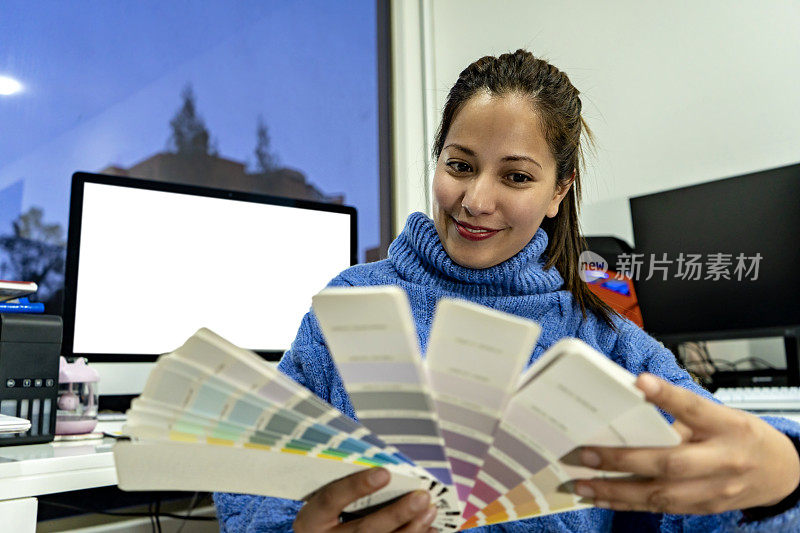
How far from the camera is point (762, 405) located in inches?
45.5

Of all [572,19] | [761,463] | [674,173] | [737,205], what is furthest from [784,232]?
[761,463]

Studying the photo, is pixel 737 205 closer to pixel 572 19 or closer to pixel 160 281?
pixel 572 19

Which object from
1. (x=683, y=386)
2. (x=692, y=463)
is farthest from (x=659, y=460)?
(x=683, y=386)

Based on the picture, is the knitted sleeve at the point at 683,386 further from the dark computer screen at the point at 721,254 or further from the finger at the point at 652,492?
the dark computer screen at the point at 721,254

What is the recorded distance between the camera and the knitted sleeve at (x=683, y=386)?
458 mm

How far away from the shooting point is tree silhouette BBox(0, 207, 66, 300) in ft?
4.75

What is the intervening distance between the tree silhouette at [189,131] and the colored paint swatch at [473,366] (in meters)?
1.63

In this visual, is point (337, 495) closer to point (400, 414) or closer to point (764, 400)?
point (400, 414)

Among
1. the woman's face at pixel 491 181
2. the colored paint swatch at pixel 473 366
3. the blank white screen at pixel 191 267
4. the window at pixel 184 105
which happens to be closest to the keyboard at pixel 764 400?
the woman's face at pixel 491 181

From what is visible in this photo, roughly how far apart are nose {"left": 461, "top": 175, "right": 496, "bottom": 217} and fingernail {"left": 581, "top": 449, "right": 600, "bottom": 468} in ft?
1.44

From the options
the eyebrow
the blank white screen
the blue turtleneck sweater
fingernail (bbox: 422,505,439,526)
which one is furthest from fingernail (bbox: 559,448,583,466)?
the blank white screen

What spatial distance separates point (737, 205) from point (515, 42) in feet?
2.86

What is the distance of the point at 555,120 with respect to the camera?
846mm

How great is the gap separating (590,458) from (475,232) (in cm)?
47
